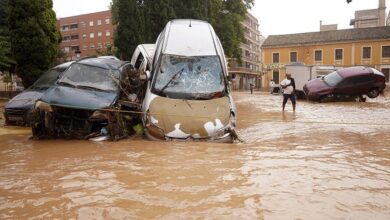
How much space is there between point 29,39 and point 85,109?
46.4ft

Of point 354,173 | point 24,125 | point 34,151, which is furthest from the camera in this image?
point 24,125

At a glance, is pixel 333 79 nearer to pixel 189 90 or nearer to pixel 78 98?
pixel 189 90

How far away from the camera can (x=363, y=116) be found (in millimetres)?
13867

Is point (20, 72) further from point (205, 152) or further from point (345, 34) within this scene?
point (345, 34)

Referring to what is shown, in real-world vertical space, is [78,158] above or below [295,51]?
below

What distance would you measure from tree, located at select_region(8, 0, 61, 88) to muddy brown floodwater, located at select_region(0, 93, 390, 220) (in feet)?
42.0

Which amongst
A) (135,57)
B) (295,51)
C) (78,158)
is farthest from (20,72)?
(295,51)

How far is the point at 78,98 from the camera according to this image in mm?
8820

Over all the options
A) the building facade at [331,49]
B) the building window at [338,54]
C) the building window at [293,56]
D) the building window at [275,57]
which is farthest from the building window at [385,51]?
the building window at [275,57]

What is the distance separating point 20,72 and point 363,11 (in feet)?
198

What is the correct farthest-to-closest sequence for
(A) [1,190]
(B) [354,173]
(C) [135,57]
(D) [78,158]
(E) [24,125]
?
(C) [135,57], (E) [24,125], (D) [78,158], (B) [354,173], (A) [1,190]

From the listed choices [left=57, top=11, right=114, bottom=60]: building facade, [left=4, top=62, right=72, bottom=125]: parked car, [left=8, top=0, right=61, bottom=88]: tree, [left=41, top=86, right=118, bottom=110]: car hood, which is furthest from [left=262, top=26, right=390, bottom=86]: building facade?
[left=41, top=86, right=118, bottom=110]: car hood

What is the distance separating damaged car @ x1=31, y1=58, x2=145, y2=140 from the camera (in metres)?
8.66

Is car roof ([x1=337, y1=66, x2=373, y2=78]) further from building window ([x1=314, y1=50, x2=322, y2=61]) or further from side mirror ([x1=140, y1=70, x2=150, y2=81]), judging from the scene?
building window ([x1=314, y1=50, x2=322, y2=61])
